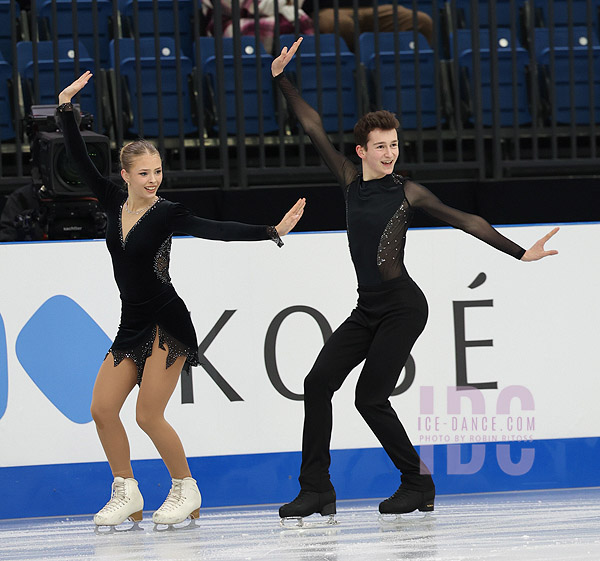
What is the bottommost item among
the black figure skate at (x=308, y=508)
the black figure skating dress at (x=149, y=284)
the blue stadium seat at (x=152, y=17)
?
the black figure skate at (x=308, y=508)

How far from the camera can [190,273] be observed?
5008 millimetres

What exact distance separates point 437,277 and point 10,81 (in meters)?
2.65

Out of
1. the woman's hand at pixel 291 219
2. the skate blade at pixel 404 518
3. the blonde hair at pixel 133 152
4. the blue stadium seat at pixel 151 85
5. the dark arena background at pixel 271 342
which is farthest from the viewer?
the blue stadium seat at pixel 151 85

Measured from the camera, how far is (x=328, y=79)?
6.13m

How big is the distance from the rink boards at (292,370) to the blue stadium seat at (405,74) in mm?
1237

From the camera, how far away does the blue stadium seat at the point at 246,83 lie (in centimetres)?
600

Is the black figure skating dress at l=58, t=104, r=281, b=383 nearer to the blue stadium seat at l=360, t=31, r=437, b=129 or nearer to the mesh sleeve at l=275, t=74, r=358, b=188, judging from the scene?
the mesh sleeve at l=275, t=74, r=358, b=188

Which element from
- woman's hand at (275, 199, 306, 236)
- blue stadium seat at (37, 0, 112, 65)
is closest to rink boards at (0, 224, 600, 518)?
woman's hand at (275, 199, 306, 236)

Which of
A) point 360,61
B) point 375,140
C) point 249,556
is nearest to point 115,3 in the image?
point 360,61

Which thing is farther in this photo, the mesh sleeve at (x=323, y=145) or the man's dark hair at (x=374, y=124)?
the mesh sleeve at (x=323, y=145)

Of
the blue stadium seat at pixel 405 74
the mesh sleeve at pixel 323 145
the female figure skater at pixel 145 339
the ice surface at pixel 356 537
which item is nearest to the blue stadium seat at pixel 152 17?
the blue stadium seat at pixel 405 74

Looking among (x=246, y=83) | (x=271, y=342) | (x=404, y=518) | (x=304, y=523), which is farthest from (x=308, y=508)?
(x=246, y=83)

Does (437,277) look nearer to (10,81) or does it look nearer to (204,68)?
(204,68)
